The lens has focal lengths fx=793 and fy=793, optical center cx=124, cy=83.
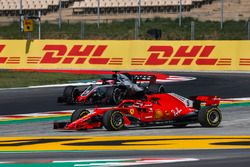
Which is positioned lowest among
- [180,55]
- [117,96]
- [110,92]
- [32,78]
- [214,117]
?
[32,78]

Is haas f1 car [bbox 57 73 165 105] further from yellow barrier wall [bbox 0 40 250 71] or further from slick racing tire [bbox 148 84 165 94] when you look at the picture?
yellow barrier wall [bbox 0 40 250 71]

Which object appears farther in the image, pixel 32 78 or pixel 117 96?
pixel 32 78

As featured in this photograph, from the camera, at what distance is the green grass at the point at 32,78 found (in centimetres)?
3128

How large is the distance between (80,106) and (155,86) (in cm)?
220

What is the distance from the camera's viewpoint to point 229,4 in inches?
2044

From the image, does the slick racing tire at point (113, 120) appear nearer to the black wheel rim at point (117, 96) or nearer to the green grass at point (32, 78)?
the black wheel rim at point (117, 96)

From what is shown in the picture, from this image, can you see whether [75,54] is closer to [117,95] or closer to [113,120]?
[117,95]

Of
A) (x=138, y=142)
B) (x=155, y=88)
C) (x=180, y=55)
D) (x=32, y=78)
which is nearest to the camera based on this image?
(x=138, y=142)

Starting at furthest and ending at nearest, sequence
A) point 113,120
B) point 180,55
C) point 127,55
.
A: point 127,55, point 180,55, point 113,120

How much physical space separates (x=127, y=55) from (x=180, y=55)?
2.74 m

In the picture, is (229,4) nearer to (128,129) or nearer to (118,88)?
(118,88)

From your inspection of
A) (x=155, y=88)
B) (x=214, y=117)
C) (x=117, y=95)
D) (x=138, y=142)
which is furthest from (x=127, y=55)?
(x=138, y=142)

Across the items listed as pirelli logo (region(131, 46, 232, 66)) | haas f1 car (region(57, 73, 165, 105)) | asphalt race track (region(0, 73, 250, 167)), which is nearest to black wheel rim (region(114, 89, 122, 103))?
haas f1 car (region(57, 73, 165, 105))

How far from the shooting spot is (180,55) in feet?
126
